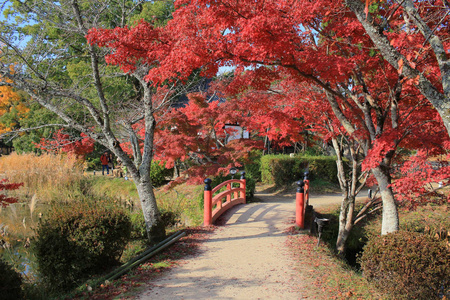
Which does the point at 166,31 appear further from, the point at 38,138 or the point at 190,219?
the point at 38,138

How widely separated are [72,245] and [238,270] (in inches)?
99.2

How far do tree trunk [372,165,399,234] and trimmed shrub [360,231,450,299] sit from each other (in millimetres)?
1396

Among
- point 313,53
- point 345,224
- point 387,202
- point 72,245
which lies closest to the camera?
point 72,245

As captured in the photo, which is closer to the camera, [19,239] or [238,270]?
[238,270]

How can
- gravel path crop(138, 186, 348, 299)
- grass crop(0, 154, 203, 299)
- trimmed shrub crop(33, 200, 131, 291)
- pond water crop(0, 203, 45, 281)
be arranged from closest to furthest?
gravel path crop(138, 186, 348, 299), trimmed shrub crop(33, 200, 131, 291), pond water crop(0, 203, 45, 281), grass crop(0, 154, 203, 299)

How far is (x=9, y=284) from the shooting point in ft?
12.6

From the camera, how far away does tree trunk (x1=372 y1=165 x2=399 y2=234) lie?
17.6 feet

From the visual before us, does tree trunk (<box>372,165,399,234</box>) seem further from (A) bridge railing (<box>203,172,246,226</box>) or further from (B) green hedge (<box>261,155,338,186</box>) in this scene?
(B) green hedge (<box>261,155,338,186</box>)

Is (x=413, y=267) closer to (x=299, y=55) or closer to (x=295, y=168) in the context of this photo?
(x=299, y=55)

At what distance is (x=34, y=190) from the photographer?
33.3 ft

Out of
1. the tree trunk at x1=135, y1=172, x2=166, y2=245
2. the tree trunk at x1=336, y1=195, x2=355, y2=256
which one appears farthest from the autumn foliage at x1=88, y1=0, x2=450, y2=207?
the tree trunk at x1=135, y1=172, x2=166, y2=245

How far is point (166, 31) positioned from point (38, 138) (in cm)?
1706

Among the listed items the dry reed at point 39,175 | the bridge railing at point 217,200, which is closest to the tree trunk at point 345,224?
the bridge railing at point 217,200

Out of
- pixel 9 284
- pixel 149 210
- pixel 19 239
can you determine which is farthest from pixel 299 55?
pixel 19 239
